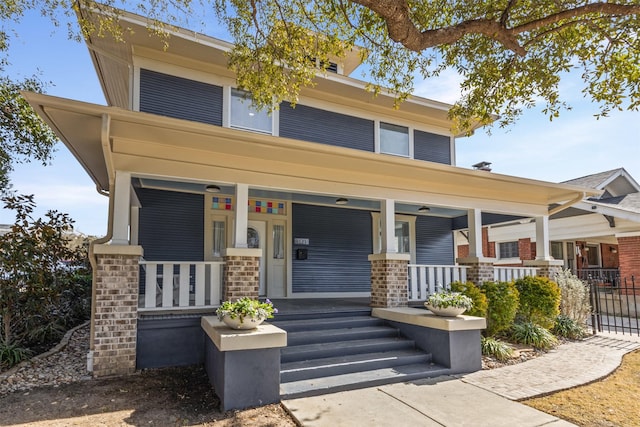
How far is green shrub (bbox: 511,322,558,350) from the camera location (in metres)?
7.06

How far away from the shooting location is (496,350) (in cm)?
636

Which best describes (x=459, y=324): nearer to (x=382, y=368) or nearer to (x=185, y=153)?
(x=382, y=368)

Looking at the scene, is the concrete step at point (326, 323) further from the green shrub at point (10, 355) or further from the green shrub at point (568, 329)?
the green shrub at point (568, 329)

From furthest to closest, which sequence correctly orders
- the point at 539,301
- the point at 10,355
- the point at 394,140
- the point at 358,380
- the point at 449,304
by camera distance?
1. the point at 394,140
2. the point at 539,301
3. the point at 449,304
4. the point at 10,355
5. the point at 358,380

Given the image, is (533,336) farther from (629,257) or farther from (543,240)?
(629,257)

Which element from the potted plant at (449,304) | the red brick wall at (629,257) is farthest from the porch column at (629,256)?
the potted plant at (449,304)

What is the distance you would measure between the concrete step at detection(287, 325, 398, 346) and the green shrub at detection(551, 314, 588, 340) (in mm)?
4065

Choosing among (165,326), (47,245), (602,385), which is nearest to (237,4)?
(165,326)

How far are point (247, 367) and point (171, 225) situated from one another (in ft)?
15.8

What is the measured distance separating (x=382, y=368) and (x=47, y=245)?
20.3 feet

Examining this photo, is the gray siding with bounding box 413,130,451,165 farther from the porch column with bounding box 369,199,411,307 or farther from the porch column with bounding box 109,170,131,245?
the porch column with bounding box 109,170,131,245

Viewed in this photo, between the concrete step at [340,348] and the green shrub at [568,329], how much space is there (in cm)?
401

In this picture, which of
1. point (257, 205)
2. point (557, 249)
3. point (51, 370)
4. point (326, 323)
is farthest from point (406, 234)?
point (51, 370)

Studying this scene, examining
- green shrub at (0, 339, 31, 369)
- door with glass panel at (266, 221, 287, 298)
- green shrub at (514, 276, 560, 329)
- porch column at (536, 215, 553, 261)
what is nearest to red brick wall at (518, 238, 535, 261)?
porch column at (536, 215, 553, 261)
